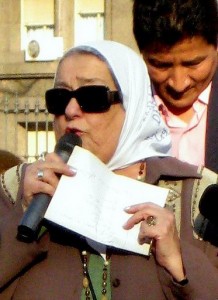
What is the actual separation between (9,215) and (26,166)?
17 centimetres

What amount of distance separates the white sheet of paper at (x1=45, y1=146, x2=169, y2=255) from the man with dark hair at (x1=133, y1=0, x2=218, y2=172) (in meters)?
0.48

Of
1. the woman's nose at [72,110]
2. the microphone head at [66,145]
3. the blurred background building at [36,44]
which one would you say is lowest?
the blurred background building at [36,44]

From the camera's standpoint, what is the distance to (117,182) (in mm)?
2865

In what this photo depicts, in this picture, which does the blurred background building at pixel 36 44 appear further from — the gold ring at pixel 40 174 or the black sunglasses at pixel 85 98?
the gold ring at pixel 40 174

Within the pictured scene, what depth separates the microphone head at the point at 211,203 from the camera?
259cm

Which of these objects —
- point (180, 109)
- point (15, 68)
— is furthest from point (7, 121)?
point (180, 109)

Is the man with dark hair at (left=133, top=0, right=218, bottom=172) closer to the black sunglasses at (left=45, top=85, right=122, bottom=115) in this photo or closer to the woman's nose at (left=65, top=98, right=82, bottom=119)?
the black sunglasses at (left=45, top=85, right=122, bottom=115)

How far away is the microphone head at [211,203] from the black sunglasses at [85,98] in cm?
51

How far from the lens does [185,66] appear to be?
327 centimetres

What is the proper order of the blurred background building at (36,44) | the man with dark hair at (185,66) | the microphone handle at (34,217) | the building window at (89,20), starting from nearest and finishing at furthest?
the microphone handle at (34,217), the man with dark hair at (185,66), the blurred background building at (36,44), the building window at (89,20)

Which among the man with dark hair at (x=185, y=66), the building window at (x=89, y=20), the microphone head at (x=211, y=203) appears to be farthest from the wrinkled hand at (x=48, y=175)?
the building window at (x=89, y=20)

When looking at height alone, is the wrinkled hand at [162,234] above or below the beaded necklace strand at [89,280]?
above

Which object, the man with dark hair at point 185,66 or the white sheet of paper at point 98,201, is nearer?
the white sheet of paper at point 98,201

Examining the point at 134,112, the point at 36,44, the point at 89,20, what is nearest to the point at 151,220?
the point at 134,112
